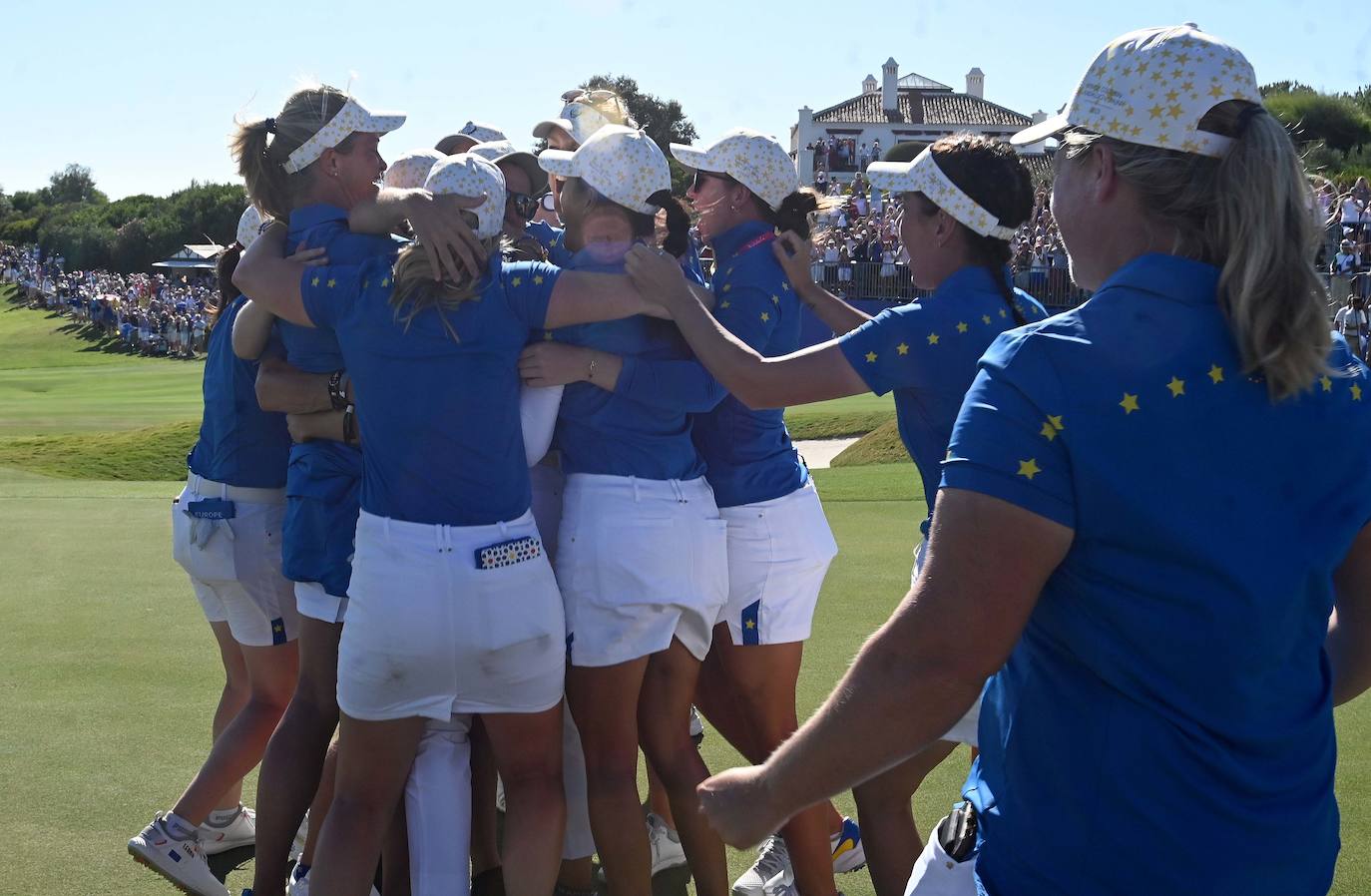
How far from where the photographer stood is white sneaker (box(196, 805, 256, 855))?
14.9 ft

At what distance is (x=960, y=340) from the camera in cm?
326

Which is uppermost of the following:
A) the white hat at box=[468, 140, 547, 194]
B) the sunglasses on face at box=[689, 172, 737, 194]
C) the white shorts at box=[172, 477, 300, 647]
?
the white hat at box=[468, 140, 547, 194]

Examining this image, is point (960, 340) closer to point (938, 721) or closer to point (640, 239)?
point (640, 239)

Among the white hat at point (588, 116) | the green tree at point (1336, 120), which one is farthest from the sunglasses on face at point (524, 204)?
the green tree at point (1336, 120)

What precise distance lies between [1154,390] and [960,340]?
4.86ft

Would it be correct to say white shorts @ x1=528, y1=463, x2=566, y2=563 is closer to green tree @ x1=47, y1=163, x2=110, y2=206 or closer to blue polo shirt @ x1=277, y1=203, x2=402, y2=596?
blue polo shirt @ x1=277, y1=203, x2=402, y2=596

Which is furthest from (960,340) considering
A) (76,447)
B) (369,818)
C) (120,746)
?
(76,447)

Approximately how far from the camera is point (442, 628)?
3.29 m

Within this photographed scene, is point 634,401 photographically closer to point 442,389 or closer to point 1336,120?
point 442,389

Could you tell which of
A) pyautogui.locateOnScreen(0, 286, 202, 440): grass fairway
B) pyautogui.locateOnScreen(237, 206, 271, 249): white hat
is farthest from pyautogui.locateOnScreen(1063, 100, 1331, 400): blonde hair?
pyautogui.locateOnScreen(0, 286, 202, 440): grass fairway

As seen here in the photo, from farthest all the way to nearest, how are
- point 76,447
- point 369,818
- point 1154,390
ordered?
point 76,447 < point 369,818 < point 1154,390

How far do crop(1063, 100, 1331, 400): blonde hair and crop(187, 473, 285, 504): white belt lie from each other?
316 centimetres

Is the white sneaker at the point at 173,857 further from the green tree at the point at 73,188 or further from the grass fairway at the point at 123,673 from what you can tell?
the green tree at the point at 73,188

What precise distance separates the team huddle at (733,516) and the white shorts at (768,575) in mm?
10
